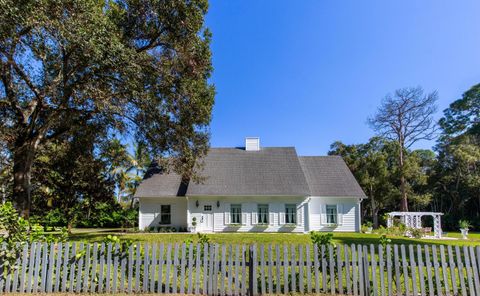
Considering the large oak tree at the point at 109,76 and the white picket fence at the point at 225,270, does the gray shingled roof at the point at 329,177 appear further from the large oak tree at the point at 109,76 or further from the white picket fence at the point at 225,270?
the white picket fence at the point at 225,270

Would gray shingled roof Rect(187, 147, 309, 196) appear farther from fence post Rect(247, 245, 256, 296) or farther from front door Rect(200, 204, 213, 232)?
fence post Rect(247, 245, 256, 296)

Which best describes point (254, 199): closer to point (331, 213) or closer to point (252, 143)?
point (331, 213)

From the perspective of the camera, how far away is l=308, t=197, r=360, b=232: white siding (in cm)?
2053

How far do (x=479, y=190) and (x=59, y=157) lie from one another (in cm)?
3656

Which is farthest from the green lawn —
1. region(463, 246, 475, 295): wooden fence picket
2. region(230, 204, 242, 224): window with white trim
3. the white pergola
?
region(463, 246, 475, 295): wooden fence picket

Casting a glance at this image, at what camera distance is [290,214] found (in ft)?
65.9

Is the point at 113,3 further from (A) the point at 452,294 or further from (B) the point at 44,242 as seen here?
(A) the point at 452,294

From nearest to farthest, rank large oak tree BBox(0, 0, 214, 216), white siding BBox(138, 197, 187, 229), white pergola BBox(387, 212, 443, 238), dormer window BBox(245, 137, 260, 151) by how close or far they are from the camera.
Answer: large oak tree BBox(0, 0, 214, 216) < white pergola BBox(387, 212, 443, 238) < white siding BBox(138, 197, 187, 229) < dormer window BBox(245, 137, 260, 151)

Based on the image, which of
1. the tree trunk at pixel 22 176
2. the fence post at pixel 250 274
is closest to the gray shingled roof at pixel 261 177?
the tree trunk at pixel 22 176

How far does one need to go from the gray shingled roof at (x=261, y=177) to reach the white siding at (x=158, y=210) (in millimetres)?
565

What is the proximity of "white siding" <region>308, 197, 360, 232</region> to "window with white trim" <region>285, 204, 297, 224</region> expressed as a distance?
120cm

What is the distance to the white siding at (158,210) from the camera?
20.8 m

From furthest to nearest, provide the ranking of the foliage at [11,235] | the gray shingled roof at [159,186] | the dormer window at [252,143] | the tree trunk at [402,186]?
the tree trunk at [402,186] → the dormer window at [252,143] → the gray shingled roof at [159,186] → the foliage at [11,235]

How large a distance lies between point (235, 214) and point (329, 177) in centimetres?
778
